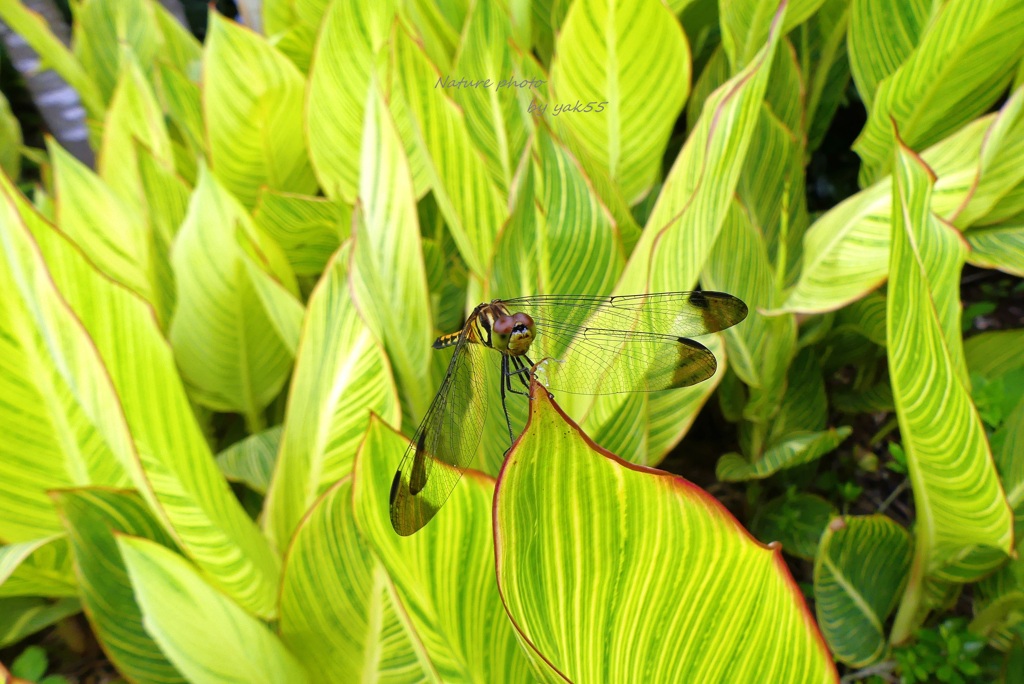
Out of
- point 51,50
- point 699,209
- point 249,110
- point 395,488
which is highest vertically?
point 51,50

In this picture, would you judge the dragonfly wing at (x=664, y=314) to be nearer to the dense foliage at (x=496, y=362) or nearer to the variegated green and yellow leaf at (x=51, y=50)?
the dense foliage at (x=496, y=362)

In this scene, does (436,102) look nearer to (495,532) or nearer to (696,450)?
(495,532)

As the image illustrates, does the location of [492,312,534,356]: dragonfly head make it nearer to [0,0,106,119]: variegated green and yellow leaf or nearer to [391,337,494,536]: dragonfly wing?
[391,337,494,536]: dragonfly wing

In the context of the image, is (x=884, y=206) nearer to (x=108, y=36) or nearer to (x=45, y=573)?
(x=45, y=573)

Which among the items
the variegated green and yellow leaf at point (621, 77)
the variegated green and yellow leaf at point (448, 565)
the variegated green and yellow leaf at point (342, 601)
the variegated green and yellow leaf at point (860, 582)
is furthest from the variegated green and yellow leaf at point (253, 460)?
the variegated green and yellow leaf at point (860, 582)

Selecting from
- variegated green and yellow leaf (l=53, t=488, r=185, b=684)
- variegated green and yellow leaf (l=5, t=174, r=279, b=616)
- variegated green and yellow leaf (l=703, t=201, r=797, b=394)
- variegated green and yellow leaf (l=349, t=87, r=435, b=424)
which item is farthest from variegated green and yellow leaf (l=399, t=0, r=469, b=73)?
variegated green and yellow leaf (l=53, t=488, r=185, b=684)

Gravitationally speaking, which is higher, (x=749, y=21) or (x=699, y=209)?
(x=749, y=21)

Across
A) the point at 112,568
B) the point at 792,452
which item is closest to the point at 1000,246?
the point at 792,452
